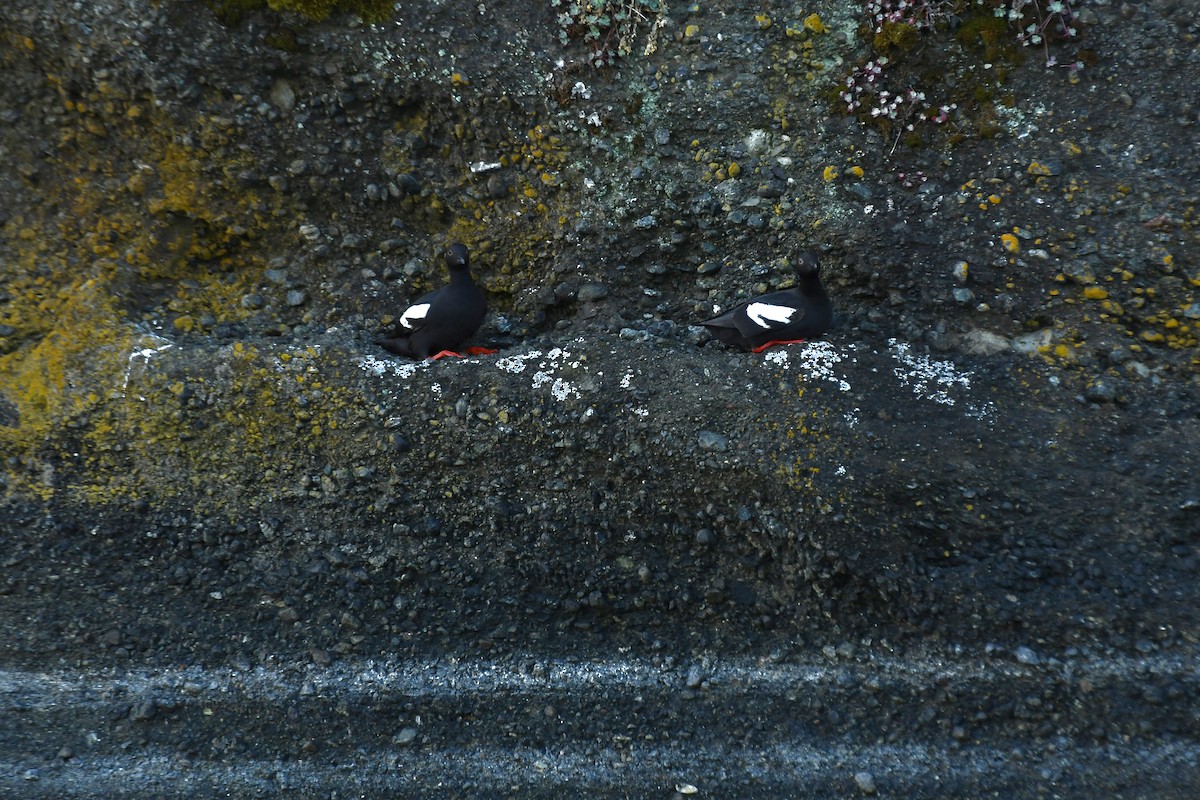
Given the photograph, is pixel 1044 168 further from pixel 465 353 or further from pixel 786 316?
pixel 465 353

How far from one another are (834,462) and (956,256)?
2.16m

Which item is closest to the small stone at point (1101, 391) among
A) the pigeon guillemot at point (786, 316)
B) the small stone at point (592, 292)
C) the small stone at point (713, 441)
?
the pigeon guillemot at point (786, 316)

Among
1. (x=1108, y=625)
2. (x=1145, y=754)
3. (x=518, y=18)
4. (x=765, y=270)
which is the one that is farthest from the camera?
(x=518, y=18)

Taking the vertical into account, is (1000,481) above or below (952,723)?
above

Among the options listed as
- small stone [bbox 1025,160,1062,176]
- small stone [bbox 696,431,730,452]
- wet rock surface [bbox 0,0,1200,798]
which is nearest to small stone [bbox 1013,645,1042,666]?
wet rock surface [bbox 0,0,1200,798]

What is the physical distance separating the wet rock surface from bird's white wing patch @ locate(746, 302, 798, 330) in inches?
10.4

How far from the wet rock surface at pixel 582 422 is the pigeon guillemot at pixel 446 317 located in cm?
27

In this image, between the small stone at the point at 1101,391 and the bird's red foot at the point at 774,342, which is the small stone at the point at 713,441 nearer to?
the bird's red foot at the point at 774,342

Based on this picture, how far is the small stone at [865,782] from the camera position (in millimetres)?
5598

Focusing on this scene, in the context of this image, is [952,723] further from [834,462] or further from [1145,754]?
[834,462]

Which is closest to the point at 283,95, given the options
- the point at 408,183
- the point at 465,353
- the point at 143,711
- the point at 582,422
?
the point at 408,183

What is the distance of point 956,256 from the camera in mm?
7016

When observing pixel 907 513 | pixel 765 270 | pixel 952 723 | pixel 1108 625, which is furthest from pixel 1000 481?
pixel 765 270

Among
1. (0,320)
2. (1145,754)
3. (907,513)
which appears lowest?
(1145,754)
